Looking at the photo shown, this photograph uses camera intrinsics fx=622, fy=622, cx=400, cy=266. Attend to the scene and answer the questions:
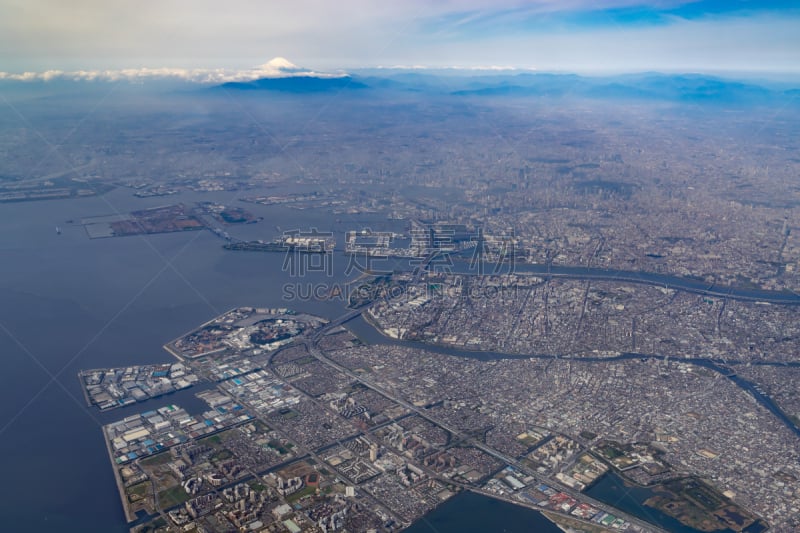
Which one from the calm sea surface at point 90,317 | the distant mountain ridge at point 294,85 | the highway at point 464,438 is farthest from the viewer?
the distant mountain ridge at point 294,85

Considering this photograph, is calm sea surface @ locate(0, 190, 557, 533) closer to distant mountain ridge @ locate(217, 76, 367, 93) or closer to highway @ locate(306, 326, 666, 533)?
highway @ locate(306, 326, 666, 533)

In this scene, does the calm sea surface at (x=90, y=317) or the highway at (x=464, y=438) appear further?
the calm sea surface at (x=90, y=317)

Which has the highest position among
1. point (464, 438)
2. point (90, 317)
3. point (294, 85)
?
point (294, 85)

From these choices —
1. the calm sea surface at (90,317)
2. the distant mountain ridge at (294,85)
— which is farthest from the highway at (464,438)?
the distant mountain ridge at (294,85)

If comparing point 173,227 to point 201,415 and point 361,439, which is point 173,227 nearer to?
point 201,415

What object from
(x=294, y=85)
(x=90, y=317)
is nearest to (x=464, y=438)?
(x=90, y=317)

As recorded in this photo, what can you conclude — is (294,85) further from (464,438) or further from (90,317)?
(464,438)

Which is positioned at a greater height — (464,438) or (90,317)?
(90,317)

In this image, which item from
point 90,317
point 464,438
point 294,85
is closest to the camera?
point 464,438

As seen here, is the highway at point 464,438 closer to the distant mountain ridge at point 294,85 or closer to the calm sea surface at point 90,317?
the calm sea surface at point 90,317

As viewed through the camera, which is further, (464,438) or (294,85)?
(294,85)

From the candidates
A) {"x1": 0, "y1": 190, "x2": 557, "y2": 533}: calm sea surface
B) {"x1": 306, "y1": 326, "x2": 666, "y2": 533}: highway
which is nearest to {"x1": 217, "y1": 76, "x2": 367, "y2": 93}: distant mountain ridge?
{"x1": 0, "y1": 190, "x2": 557, "y2": 533}: calm sea surface
